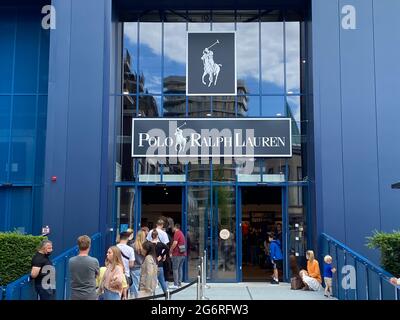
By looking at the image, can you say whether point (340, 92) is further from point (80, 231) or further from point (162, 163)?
point (80, 231)

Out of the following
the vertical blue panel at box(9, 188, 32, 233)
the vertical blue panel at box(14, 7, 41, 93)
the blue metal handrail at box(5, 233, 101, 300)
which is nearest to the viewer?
the blue metal handrail at box(5, 233, 101, 300)

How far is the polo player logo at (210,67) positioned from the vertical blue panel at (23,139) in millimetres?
5684

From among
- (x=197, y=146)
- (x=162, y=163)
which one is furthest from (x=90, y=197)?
(x=197, y=146)

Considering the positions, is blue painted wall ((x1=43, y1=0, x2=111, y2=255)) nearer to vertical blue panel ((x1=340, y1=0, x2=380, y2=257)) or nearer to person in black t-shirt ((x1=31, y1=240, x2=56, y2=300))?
person in black t-shirt ((x1=31, y1=240, x2=56, y2=300))

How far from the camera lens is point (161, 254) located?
10.2m

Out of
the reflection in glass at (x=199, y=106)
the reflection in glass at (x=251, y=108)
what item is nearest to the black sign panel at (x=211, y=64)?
the reflection in glass at (x=199, y=106)

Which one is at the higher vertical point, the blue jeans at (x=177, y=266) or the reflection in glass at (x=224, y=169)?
the reflection in glass at (x=224, y=169)

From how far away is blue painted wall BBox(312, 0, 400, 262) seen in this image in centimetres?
1370

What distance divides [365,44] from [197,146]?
5.91 meters

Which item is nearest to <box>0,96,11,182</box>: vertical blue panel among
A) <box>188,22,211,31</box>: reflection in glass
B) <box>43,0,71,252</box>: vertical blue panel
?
<box>43,0,71,252</box>: vertical blue panel

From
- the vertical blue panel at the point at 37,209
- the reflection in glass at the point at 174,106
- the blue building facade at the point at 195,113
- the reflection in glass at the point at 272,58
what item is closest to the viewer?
the blue building facade at the point at 195,113

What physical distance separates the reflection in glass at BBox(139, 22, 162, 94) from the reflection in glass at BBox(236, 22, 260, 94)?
101 inches

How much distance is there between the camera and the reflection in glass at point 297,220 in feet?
48.0

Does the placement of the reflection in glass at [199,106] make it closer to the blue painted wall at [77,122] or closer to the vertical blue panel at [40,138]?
the blue painted wall at [77,122]
